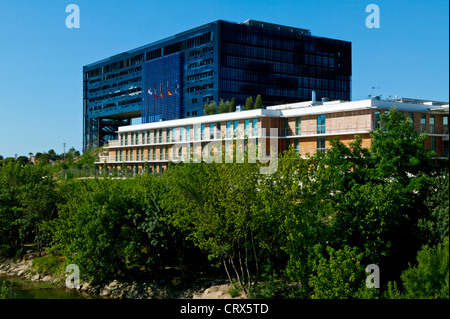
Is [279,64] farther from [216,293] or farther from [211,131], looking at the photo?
[216,293]

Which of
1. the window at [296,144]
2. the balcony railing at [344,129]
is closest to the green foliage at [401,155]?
the balcony railing at [344,129]

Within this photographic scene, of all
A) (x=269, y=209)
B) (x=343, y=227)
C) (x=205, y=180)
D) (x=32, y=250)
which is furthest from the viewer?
(x=32, y=250)

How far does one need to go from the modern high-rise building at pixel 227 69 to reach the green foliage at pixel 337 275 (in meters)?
71.5

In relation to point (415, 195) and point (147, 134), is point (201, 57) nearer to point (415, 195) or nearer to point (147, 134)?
point (147, 134)

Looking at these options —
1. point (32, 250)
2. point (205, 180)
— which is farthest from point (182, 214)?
point (32, 250)

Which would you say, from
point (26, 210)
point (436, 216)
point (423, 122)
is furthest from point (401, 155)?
point (26, 210)

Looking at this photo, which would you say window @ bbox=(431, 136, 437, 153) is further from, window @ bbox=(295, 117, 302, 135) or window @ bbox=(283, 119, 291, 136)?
window @ bbox=(283, 119, 291, 136)

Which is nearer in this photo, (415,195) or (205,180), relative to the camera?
(415,195)

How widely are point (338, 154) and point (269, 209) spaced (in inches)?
309

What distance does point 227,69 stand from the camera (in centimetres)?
9425

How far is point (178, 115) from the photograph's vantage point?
9850 cm

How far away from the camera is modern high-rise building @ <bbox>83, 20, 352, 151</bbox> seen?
9462 cm

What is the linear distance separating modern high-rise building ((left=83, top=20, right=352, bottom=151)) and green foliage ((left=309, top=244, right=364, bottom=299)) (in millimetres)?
71530

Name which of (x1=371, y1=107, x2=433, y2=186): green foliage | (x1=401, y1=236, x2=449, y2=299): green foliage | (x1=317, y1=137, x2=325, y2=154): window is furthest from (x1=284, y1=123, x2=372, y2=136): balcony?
(x1=401, y1=236, x2=449, y2=299): green foliage
